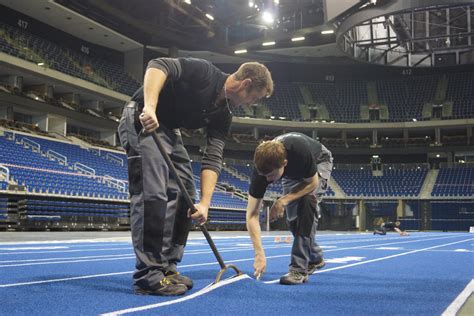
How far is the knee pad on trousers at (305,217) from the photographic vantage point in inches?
186

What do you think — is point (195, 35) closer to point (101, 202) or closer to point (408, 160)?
point (101, 202)

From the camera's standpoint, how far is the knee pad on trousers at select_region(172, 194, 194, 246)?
418 cm

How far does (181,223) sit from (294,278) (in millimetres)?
1103

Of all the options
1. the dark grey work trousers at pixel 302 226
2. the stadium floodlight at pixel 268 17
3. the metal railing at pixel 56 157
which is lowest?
the dark grey work trousers at pixel 302 226

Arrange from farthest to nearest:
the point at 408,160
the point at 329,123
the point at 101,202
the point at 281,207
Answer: the point at 408,160, the point at 329,123, the point at 101,202, the point at 281,207

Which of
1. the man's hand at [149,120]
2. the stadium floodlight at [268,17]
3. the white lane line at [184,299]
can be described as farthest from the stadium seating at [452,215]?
the man's hand at [149,120]

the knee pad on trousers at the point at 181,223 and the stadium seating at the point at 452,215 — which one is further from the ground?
the knee pad on trousers at the point at 181,223

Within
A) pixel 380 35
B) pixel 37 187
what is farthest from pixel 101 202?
pixel 380 35

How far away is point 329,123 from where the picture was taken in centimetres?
4506

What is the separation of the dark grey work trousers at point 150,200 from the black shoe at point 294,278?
95 cm

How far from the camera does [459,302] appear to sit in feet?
11.1

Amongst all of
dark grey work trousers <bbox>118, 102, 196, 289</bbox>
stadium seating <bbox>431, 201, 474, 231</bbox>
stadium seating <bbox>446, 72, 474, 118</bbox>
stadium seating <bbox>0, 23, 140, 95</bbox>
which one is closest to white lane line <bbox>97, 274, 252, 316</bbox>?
dark grey work trousers <bbox>118, 102, 196, 289</bbox>

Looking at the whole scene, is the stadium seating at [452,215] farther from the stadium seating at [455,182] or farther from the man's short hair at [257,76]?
the man's short hair at [257,76]

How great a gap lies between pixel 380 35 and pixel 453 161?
918 inches
